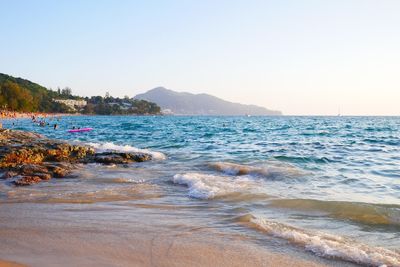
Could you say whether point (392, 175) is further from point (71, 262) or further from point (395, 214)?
point (71, 262)

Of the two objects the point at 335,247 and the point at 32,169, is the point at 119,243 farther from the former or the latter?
the point at 32,169

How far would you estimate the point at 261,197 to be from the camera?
10.3 metres

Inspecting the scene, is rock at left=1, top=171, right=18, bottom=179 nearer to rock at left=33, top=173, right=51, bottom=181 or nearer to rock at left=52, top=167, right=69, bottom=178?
rock at left=33, top=173, right=51, bottom=181

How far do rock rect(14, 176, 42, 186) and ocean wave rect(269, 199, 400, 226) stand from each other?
6958 millimetres

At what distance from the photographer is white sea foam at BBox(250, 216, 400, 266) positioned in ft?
18.3

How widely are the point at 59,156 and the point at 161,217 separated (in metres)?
11.6

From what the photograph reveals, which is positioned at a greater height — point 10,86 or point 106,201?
point 10,86

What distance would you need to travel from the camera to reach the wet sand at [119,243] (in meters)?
5.41

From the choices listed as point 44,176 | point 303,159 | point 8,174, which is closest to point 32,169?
point 8,174

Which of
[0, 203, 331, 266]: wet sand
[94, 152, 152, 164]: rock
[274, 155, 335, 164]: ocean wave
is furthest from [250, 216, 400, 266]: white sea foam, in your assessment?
[274, 155, 335, 164]: ocean wave

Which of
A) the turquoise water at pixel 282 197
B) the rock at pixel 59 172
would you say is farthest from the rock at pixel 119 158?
the rock at pixel 59 172

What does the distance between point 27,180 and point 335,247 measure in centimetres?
927

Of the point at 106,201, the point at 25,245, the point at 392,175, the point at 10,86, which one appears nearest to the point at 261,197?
the point at 106,201

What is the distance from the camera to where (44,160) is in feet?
56.6
